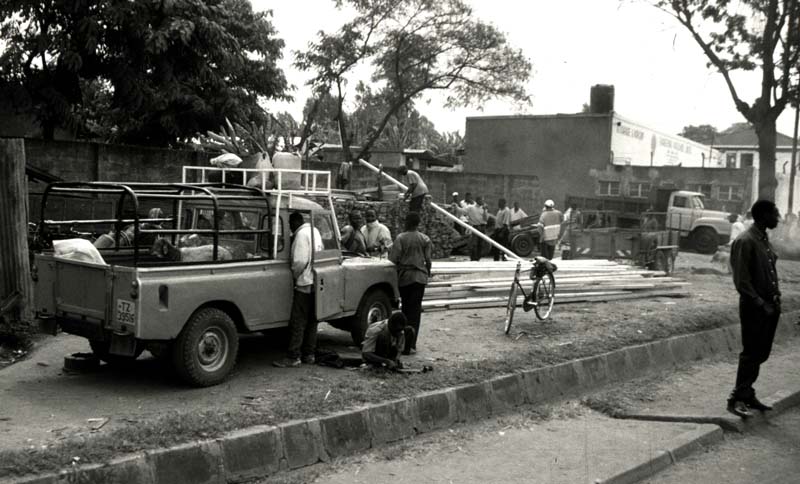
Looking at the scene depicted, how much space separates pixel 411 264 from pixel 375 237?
3004 mm

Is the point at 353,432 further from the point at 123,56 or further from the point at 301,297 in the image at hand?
the point at 123,56

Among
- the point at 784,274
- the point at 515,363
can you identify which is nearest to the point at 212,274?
the point at 515,363

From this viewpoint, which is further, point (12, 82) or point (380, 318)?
point (12, 82)

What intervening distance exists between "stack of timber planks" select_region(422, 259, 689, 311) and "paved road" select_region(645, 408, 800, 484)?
18.0ft

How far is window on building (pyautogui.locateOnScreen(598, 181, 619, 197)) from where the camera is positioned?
133 ft

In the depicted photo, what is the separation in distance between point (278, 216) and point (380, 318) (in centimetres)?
210

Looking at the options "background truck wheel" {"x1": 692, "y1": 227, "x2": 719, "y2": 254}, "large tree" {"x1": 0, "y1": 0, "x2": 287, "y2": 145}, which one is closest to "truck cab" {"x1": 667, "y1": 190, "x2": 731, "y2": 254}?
"background truck wheel" {"x1": 692, "y1": 227, "x2": 719, "y2": 254}

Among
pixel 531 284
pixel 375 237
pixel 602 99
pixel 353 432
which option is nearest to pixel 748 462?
pixel 353 432

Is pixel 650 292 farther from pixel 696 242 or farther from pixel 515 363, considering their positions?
pixel 696 242

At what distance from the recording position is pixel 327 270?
8.60m

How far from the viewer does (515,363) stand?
9016 millimetres

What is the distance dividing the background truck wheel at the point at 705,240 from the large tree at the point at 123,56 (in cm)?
1655

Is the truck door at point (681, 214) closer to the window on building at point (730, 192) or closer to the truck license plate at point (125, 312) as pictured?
the window on building at point (730, 192)

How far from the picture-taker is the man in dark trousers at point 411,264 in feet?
30.6
